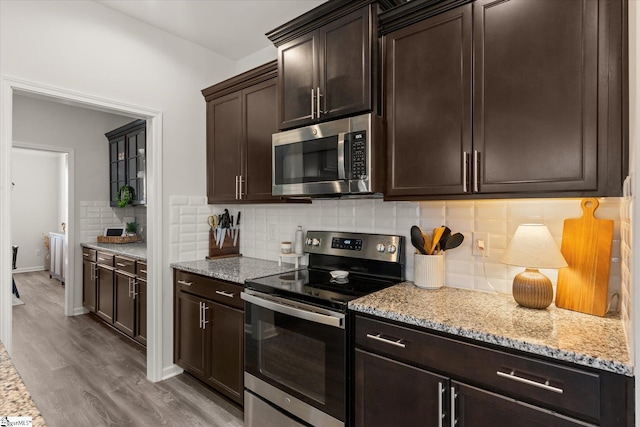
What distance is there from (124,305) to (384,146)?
10.3ft

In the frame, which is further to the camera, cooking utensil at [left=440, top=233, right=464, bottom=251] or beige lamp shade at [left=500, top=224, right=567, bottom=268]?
cooking utensil at [left=440, top=233, right=464, bottom=251]

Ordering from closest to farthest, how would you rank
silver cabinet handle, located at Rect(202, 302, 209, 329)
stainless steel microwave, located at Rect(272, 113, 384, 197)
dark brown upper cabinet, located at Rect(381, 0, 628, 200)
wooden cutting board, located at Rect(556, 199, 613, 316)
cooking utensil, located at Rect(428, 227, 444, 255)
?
dark brown upper cabinet, located at Rect(381, 0, 628, 200) < wooden cutting board, located at Rect(556, 199, 613, 316) < stainless steel microwave, located at Rect(272, 113, 384, 197) < cooking utensil, located at Rect(428, 227, 444, 255) < silver cabinet handle, located at Rect(202, 302, 209, 329)

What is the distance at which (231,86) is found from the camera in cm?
275

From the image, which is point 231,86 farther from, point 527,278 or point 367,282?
point 527,278

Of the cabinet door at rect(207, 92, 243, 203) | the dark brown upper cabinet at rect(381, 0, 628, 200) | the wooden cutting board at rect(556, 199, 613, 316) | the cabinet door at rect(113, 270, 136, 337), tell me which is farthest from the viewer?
the cabinet door at rect(113, 270, 136, 337)

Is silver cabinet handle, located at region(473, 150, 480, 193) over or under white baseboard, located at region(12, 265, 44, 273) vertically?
over

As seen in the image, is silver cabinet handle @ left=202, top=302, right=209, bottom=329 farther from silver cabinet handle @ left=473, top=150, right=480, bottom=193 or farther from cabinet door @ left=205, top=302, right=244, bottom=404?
silver cabinet handle @ left=473, top=150, right=480, bottom=193

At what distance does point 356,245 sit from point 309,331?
2.32ft

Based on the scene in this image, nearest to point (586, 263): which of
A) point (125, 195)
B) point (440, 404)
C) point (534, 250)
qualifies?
point (534, 250)

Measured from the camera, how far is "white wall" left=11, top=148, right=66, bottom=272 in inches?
280

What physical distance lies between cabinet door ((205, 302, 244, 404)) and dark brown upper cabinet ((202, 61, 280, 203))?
859 millimetres

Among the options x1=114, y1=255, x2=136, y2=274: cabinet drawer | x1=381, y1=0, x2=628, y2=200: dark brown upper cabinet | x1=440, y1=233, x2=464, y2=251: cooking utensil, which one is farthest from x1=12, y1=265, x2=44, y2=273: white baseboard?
x1=440, y1=233, x2=464, y2=251: cooking utensil

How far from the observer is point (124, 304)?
3.47m

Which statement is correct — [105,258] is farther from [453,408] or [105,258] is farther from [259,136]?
[453,408]
